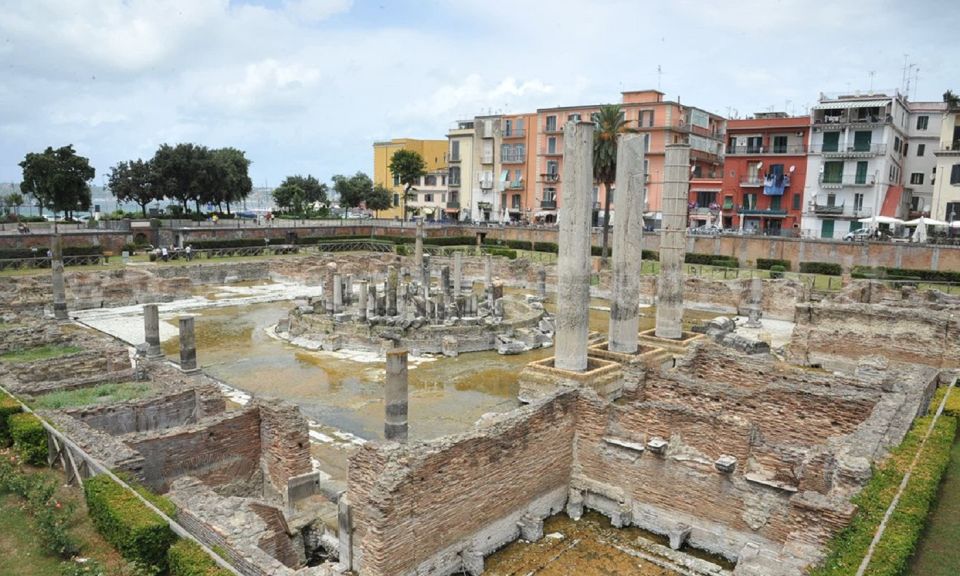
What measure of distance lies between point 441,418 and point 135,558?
10.9 metres

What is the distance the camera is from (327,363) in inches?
955

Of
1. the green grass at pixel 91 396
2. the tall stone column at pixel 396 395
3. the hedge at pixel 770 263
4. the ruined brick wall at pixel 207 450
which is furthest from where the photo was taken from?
the hedge at pixel 770 263

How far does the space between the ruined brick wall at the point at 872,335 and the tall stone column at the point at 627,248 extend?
7.78 m

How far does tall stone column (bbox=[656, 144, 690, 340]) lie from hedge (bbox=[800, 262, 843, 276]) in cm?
2566

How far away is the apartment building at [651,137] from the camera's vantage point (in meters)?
59.1

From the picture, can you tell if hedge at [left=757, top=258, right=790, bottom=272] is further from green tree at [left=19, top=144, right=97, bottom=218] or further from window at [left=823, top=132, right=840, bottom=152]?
green tree at [left=19, top=144, right=97, bottom=218]

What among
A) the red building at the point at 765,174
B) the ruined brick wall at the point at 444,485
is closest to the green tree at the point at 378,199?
the red building at the point at 765,174

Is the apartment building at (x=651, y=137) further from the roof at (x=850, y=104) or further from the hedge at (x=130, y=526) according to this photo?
the hedge at (x=130, y=526)

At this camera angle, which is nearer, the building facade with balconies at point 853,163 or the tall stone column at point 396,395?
the tall stone column at point 396,395

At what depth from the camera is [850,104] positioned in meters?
49.8

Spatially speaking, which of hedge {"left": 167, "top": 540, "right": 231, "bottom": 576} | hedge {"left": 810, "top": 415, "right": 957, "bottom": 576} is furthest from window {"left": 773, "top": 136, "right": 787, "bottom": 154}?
hedge {"left": 167, "top": 540, "right": 231, "bottom": 576}

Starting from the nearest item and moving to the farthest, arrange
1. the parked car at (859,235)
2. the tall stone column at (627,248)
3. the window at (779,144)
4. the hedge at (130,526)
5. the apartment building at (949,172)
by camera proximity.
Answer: the hedge at (130,526), the tall stone column at (627,248), the apartment building at (949,172), the parked car at (859,235), the window at (779,144)

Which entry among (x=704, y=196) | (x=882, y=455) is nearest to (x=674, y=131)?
(x=704, y=196)

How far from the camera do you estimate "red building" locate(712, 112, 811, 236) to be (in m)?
52.9
